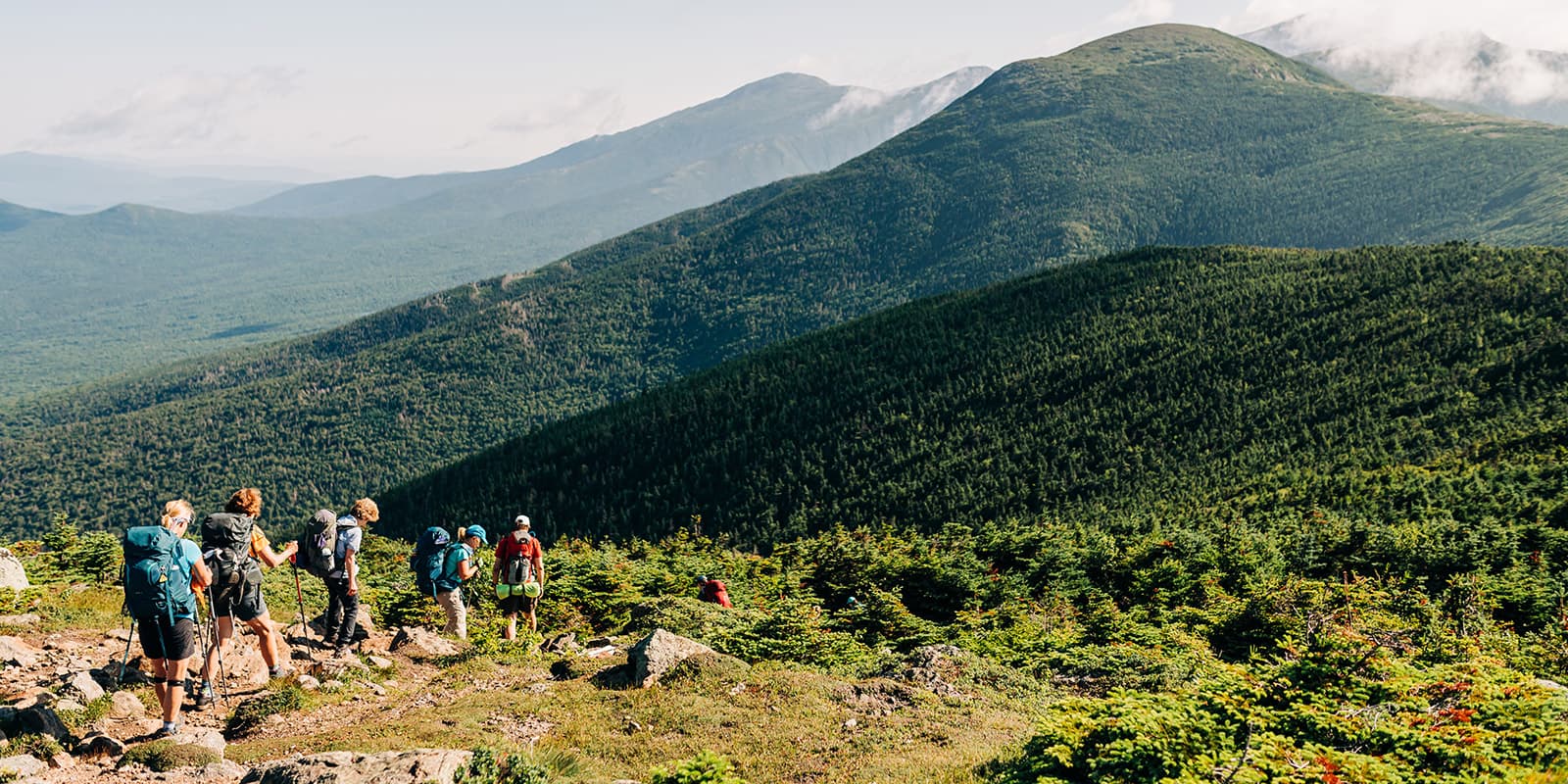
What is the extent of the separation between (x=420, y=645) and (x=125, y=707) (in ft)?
19.7

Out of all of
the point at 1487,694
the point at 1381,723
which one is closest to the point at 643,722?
the point at 1381,723

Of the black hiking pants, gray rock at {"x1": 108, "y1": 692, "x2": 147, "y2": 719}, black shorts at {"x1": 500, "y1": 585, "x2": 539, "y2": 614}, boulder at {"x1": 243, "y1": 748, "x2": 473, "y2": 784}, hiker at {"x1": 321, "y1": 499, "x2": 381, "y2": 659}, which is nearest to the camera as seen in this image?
boulder at {"x1": 243, "y1": 748, "x2": 473, "y2": 784}

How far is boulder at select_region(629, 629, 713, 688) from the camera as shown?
17.7 meters

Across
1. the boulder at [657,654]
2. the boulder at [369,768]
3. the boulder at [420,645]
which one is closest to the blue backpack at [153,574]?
the boulder at [369,768]

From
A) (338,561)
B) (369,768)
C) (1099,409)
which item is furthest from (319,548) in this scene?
(1099,409)

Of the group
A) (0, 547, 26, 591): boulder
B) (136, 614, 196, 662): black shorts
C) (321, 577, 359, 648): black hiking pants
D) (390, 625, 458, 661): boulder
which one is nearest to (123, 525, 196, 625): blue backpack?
(136, 614, 196, 662): black shorts

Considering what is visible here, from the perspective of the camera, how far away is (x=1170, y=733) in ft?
39.7

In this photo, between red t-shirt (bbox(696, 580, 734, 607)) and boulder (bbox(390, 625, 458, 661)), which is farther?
red t-shirt (bbox(696, 580, 734, 607))

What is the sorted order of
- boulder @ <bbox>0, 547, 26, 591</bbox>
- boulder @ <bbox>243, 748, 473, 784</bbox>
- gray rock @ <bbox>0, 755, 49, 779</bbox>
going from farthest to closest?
1. boulder @ <bbox>0, 547, 26, 591</bbox>
2. gray rock @ <bbox>0, 755, 49, 779</bbox>
3. boulder @ <bbox>243, 748, 473, 784</bbox>

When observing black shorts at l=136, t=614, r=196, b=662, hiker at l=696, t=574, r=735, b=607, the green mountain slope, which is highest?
black shorts at l=136, t=614, r=196, b=662

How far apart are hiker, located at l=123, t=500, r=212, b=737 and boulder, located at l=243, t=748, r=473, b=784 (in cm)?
337

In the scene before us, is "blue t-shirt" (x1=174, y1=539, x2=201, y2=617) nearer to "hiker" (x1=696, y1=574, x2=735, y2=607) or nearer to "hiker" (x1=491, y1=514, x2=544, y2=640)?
"hiker" (x1=491, y1=514, x2=544, y2=640)

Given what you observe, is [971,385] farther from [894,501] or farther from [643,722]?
[643,722]

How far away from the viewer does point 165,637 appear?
555 inches
